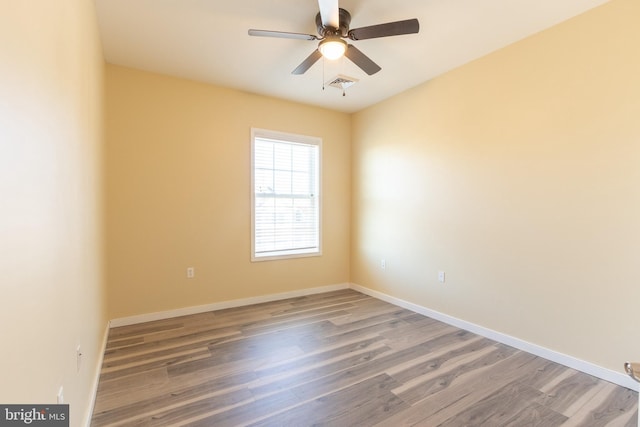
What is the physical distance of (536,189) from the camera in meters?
2.49

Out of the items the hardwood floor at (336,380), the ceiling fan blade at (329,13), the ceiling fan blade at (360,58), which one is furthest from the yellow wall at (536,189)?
the ceiling fan blade at (329,13)

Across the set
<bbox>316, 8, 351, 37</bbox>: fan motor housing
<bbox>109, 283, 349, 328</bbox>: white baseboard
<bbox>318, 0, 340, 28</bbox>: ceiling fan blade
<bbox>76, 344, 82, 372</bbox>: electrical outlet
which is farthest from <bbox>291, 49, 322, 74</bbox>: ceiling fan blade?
<bbox>109, 283, 349, 328</bbox>: white baseboard

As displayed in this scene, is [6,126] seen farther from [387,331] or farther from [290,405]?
[387,331]

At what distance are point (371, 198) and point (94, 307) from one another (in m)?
3.30

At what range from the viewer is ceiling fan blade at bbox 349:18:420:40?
1.90 m

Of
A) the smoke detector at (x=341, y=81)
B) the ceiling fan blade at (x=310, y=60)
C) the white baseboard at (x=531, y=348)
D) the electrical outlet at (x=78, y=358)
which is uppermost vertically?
the smoke detector at (x=341, y=81)

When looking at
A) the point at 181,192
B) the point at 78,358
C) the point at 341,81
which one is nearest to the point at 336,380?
the point at 78,358

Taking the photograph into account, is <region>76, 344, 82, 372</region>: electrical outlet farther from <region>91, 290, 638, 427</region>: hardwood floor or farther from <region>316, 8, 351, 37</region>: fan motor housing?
<region>316, 8, 351, 37</region>: fan motor housing

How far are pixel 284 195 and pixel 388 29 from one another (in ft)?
8.28

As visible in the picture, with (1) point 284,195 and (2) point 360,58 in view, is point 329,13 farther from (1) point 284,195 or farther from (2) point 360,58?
(1) point 284,195

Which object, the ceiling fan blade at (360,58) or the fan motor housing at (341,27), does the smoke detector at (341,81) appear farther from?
the fan motor housing at (341,27)

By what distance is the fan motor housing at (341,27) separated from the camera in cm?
211

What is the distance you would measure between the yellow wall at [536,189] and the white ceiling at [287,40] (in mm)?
280

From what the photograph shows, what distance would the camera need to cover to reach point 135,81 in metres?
3.10
